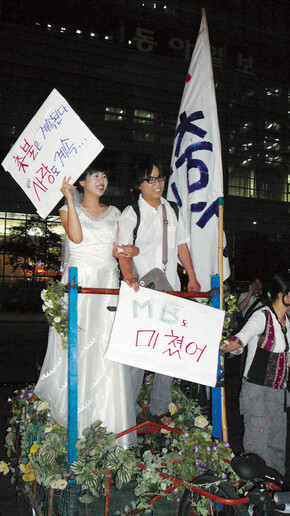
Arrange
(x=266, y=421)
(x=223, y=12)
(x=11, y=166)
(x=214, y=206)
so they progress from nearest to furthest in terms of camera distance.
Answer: (x=11, y=166) < (x=266, y=421) < (x=214, y=206) < (x=223, y=12)

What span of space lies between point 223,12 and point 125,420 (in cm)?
3066

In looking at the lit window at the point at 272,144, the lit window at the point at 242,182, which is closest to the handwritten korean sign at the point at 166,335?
the lit window at the point at 242,182

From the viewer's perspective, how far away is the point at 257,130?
→ 30578mm

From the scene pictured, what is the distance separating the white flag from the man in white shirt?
0.61 meters

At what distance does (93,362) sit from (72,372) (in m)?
0.60

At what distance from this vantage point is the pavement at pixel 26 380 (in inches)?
136

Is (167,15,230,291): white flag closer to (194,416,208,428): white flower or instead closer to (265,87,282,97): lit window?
(194,416,208,428): white flower

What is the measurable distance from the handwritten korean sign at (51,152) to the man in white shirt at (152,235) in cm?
76

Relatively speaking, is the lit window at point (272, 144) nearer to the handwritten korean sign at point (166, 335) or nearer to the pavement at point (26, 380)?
the pavement at point (26, 380)

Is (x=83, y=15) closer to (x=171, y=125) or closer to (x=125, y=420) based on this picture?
(x=171, y=125)

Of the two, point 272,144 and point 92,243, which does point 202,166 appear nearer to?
point 92,243

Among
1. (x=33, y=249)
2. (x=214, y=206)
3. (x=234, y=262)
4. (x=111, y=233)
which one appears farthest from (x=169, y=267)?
(x=234, y=262)

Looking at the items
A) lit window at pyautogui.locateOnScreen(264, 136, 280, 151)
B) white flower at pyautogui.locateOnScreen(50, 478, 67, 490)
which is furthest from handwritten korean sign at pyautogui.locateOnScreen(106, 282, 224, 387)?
lit window at pyautogui.locateOnScreen(264, 136, 280, 151)

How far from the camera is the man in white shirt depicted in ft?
12.7
